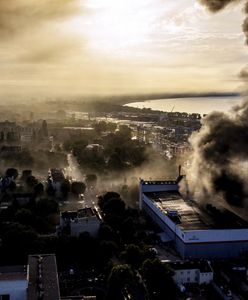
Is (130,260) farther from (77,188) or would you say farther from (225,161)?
(77,188)

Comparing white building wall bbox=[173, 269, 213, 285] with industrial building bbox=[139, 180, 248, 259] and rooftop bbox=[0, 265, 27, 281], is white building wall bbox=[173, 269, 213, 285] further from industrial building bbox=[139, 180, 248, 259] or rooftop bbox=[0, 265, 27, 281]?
rooftop bbox=[0, 265, 27, 281]

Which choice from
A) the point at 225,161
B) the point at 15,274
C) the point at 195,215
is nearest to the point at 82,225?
the point at 195,215

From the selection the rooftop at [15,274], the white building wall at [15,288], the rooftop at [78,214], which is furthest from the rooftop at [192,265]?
the white building wall at [15,288]

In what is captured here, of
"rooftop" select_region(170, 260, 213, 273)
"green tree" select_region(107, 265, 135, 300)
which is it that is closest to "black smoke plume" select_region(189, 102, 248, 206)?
"rooftop" select_region(170, 260, 213, 273)

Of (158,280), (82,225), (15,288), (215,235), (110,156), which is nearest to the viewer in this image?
(15,288)

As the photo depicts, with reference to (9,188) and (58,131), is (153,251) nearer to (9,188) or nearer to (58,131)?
(9,188)

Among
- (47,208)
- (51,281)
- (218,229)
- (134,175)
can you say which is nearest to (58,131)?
(134,175)

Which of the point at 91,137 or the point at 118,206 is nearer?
the point at 118,206
